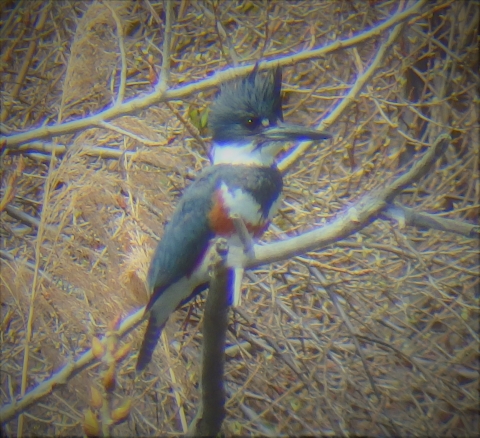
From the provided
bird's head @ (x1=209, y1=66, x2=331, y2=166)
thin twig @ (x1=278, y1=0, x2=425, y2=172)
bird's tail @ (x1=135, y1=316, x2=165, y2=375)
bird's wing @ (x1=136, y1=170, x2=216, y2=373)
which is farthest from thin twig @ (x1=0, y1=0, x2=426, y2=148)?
bird's tail @ (x1=135, y1=316, x2=165, y2=375)

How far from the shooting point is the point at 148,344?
179cm

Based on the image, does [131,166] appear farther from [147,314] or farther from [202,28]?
[202,28]

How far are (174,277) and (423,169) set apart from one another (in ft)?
2.58

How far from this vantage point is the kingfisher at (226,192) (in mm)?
1620

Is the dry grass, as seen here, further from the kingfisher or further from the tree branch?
the tree branch

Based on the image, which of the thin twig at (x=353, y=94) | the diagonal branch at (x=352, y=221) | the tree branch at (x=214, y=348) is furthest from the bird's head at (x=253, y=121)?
the tree branch at (x=214, y=348)

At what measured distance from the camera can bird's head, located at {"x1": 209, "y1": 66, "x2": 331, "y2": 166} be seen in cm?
172

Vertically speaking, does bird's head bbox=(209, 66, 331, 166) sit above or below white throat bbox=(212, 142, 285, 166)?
above

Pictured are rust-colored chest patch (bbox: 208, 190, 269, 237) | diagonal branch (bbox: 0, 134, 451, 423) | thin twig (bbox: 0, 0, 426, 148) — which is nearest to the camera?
diagonal branch (bbox: 0, 134, 451, 423)

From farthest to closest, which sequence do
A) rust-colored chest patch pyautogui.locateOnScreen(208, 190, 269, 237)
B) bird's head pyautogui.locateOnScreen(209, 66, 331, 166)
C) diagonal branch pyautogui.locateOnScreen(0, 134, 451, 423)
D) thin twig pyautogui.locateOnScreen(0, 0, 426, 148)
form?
thin twig pyautogui.locateOnScreen(0, 0, 426, 148), bird's head pyautogui.locateOnScreen(209, 66, 331, 166), rust-colored chest patch pyautogui.locateOnScreen(208, 190, 269, 237), diagonal branch pyautogui.locateOnScreen(0, 134, 451, 423)

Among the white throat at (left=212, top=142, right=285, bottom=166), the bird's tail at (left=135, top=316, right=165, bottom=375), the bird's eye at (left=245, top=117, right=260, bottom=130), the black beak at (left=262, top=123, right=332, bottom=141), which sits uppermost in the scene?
the bird's eye at (left=245, top=117, right=260, bottom=130)

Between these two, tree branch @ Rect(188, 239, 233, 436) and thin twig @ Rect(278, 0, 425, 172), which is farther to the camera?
thin twig @ Rect(278, 0, 425, 172)

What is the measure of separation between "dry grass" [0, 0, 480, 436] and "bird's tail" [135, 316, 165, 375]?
0.14 m

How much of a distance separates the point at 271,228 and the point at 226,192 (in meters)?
0.79
